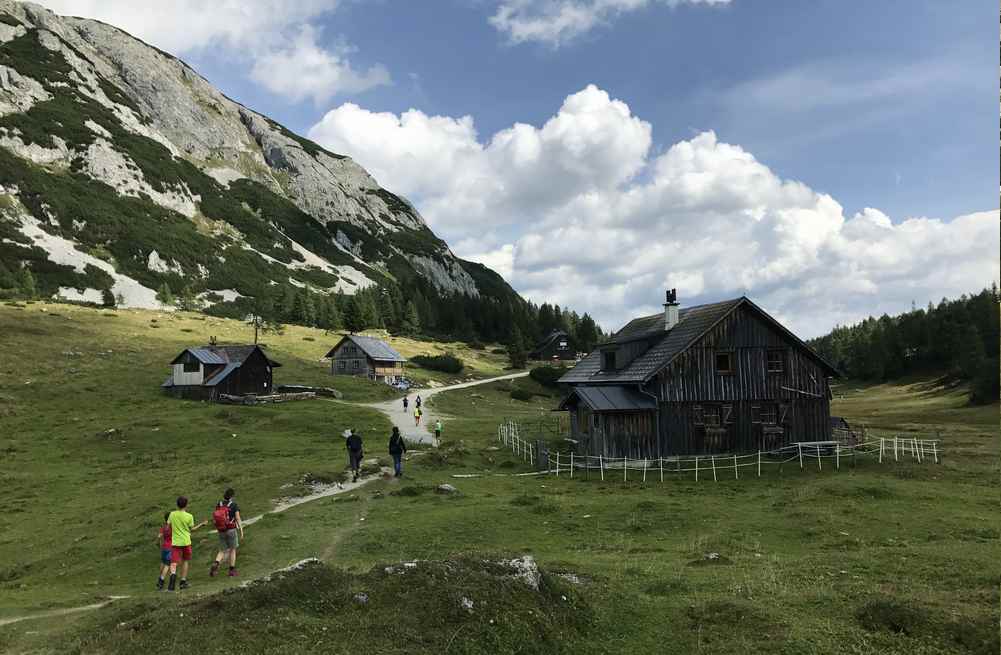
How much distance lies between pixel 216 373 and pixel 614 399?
1799 inches

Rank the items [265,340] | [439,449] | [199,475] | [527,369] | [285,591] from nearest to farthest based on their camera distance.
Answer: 1. [285,591]
2. [199,475]
3. [439,449]
4. [265,340]
5. [527,369]

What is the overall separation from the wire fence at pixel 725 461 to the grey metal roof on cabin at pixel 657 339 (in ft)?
17.4

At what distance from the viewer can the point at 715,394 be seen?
3759cm

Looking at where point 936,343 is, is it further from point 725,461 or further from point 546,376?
point 725,461

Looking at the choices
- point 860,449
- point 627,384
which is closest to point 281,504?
point 627,384

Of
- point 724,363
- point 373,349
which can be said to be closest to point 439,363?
point 373,349

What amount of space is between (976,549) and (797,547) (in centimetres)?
462

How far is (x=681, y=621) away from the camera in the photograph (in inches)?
451

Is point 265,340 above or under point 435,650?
above

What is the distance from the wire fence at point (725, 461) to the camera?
33594 mm

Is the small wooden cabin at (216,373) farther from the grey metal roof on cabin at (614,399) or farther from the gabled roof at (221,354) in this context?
the grey metal roof on cabin at (614,399)

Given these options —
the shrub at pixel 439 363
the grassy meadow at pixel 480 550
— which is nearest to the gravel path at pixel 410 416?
the grassy meadow at pixel 480 550

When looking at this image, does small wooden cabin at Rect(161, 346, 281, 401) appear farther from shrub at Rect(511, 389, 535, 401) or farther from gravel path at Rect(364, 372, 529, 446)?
shrub at Rect(511, 389, 535, 401)

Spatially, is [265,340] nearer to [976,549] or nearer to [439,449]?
[439,449]
